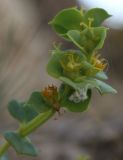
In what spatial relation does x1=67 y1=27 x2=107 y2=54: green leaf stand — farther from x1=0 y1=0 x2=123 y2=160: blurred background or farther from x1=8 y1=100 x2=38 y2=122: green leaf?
x1=0 y1=0 x2=123 y2=160: blurred background

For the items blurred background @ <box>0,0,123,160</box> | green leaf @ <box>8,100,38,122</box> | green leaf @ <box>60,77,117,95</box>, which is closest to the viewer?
green leaf @ <box>60,77,117,95</box>

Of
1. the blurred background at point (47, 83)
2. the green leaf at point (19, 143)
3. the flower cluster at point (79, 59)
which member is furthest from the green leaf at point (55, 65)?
the blurred background at point (47, 83)

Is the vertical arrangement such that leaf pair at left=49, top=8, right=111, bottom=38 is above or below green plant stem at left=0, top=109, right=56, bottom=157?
above

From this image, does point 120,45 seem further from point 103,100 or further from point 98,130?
point 98,130

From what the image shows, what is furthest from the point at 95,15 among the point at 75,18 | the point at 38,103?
the point at 38,103

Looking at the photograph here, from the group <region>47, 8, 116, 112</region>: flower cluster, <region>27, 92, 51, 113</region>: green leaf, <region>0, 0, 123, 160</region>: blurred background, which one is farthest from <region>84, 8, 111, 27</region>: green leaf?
<region>0, 0, 123, 160</region>: blurred background

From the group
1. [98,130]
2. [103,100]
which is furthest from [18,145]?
[103,100]
